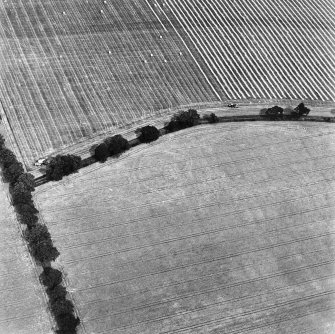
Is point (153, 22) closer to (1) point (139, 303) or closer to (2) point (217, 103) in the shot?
(2) point (217, 103)

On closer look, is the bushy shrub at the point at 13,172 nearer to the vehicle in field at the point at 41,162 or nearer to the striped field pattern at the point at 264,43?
the vehicle in field at the point at 41,162

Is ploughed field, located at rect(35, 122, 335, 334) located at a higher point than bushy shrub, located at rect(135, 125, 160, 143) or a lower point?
lower

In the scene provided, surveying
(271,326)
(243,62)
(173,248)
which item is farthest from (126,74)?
(271,326)

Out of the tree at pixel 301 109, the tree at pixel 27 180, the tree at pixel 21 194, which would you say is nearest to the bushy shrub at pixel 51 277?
the tree at pixel 21 194

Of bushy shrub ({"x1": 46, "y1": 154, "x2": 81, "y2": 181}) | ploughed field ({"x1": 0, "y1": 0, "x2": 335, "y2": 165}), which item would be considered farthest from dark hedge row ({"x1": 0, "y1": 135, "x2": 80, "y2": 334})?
ploughed field ({"x1": 0, "y1": 0, "x2": 335, "y2": 165})

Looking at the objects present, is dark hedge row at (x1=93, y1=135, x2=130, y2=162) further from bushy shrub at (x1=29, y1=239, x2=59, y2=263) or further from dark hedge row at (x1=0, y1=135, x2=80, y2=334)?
bushy shrub at (x1=29, y1=239, x2=59, y2=263)

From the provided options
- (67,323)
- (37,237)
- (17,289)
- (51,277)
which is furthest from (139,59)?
(67,323)
